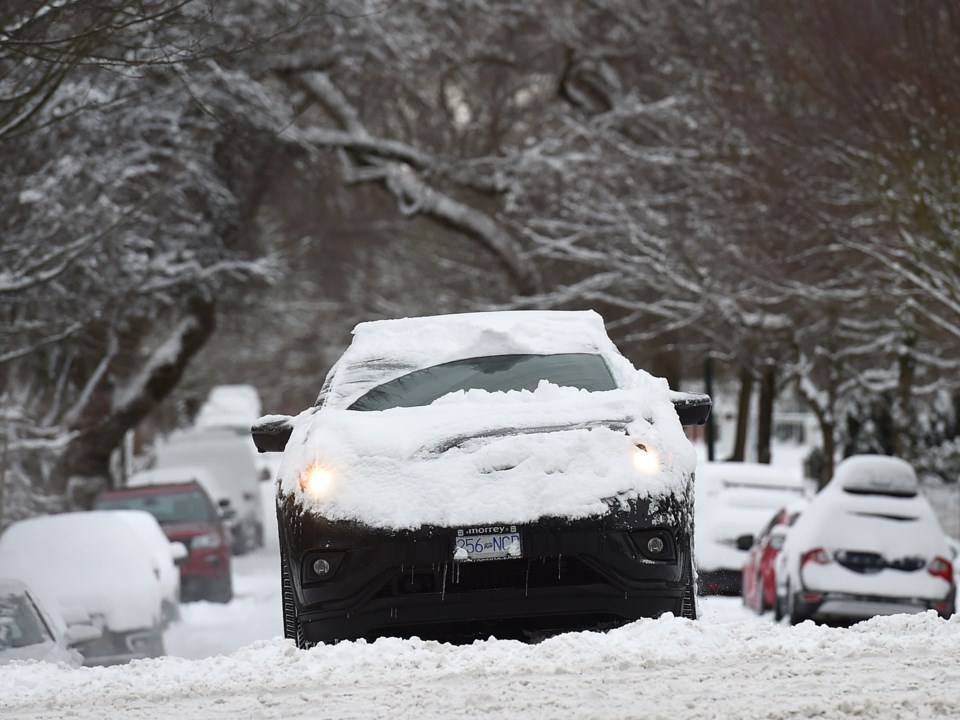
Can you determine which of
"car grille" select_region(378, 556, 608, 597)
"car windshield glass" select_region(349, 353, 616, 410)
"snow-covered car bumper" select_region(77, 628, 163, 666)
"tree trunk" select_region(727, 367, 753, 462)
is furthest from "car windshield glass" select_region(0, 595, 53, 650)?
"tree trunk" select_region(727, 367, 753, 462)

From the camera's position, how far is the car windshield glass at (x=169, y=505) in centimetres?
2239

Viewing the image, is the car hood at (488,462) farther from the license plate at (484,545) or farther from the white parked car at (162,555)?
the white parked car at (162,555)

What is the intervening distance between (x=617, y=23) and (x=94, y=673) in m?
27.9

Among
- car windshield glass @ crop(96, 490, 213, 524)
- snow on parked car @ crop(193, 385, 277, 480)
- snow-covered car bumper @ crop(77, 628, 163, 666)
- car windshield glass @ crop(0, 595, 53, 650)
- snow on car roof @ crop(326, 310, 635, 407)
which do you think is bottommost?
snow-covered car bumper @ crop(77, 628, 163, 666)

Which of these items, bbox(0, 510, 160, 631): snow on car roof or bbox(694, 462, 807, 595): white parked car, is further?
bbox(694, 462, 807, 595): white parked car

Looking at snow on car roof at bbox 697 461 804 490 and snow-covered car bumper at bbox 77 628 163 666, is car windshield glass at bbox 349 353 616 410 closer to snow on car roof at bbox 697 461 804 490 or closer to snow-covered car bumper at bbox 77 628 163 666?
snow-covered car bumper at bbox 77 628 163 666

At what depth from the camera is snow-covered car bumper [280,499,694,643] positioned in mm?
6918

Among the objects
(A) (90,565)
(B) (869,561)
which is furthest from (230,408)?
(B) (869,561)

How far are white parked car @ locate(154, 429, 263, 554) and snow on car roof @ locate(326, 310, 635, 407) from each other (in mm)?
20252

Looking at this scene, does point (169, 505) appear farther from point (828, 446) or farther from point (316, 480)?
point (316, 480)

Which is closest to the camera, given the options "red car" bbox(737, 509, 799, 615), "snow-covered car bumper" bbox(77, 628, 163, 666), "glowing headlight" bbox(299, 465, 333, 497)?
"glowing headlight" bbox(299, 465, 333, 497)

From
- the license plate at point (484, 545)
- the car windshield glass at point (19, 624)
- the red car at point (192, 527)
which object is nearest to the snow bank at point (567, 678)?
the license plate at point (484, 545)

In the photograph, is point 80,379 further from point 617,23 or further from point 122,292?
point 617,23

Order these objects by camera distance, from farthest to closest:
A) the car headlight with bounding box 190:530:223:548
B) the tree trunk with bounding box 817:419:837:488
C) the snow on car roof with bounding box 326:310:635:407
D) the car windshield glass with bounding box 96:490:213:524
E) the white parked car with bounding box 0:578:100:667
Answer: the tree trunk with bounding box 817:419:837:488, the car windshield glass with bounding box 96:490:213:524, the car headlight with bounding box 190:530:223:548, the white parked car with bounding box 0:578:100:667, the snow on car roof with bounding box 326:310:635:407
